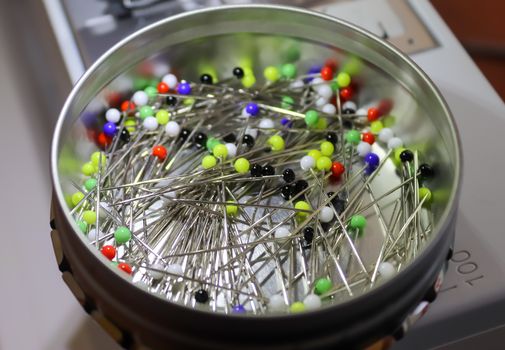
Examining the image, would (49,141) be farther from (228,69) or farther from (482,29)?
(482,29)

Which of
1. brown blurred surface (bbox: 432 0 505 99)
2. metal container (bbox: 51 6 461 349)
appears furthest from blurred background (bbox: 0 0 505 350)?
brown blurred surface (bbox: 432 0 505 99)

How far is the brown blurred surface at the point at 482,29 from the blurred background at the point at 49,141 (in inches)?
26.7

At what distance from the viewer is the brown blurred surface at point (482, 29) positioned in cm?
159

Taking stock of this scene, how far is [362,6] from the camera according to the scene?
98 centimetres

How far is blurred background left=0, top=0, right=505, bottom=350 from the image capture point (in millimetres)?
731

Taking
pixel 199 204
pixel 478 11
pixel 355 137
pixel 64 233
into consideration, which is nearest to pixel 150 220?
pixel 199 204

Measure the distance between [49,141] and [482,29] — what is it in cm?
116

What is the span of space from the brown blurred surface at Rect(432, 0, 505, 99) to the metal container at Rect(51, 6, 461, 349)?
880 millimetres

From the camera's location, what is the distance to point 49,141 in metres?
0.88

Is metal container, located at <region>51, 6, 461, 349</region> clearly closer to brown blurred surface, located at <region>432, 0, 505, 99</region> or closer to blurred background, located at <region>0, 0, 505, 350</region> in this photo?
blurred background, located at <region>0, 0, 505, 350</region>

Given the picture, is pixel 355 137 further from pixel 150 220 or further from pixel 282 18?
pixel 150 220

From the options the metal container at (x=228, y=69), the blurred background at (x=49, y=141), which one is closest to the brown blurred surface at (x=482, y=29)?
the blurred background at (x=49, y=141)

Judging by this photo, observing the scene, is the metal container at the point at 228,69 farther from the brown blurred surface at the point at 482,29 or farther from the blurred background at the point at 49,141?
the brown blurred surface at the point at 482,29

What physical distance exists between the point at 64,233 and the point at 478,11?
1343 millimetres
